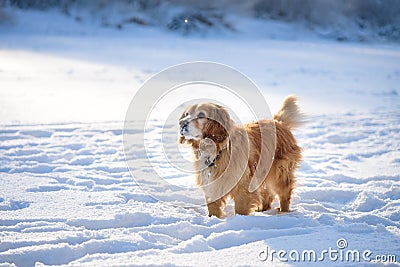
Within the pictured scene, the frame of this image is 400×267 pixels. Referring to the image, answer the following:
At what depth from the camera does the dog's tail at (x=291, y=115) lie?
495cm

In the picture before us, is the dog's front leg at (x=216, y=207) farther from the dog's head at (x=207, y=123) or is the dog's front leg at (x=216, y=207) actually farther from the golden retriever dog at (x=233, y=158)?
the dog's head at (x=207, y=123)

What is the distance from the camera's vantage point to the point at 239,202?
14.0ft

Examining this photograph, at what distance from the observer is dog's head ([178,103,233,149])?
4129 mm

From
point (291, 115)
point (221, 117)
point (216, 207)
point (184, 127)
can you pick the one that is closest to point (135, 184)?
point (216, 207)

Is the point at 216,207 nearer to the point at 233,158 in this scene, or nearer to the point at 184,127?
the point at 233,158

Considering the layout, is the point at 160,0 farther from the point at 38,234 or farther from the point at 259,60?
the point at 38,234

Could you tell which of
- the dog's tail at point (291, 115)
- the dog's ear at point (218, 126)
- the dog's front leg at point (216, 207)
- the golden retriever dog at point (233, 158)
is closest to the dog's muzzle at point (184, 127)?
the golden retriever dog at point (233, 158)

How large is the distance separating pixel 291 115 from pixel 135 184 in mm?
1977

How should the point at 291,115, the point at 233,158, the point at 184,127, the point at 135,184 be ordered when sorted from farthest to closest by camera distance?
the point at 135,184
the point at 291,115
the point at 233,158
the point at 184,127

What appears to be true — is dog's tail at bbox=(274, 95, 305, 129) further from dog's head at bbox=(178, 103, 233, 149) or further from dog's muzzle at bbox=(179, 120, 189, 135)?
dog's muzzle at bbox=(179, 120, 189, 135)

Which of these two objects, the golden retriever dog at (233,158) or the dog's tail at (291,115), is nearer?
the golden retriever dog at (233,158)

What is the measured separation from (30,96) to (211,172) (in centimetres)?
729

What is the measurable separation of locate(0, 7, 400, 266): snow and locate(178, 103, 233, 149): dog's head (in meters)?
0.76

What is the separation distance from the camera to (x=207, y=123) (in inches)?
164
